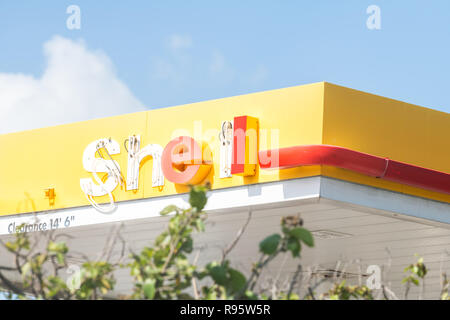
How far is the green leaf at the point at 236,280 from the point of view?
335 centimetres

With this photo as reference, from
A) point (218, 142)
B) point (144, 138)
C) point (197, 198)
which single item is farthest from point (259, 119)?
point (197, 198)

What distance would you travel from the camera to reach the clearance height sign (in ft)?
34.4

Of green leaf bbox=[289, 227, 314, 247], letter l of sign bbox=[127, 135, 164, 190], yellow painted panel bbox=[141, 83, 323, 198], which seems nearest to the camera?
green leaf bbox=[289, 227, 314, 247]

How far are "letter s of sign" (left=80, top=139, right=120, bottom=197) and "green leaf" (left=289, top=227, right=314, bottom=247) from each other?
892 cm

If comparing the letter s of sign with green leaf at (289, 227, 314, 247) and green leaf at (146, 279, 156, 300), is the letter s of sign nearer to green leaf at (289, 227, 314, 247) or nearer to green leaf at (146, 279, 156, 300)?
green leaf at (146, 279, 156, 300)

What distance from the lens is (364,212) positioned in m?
10.7

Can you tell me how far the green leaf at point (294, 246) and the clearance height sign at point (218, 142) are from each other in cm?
692

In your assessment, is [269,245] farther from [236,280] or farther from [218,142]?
[218,142]

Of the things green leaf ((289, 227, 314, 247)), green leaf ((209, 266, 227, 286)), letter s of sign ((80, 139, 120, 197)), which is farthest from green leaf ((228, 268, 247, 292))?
letter s of sign ((80, 139, 120, 197))

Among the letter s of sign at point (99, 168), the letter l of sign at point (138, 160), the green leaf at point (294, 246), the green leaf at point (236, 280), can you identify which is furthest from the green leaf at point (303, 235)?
the letter s of sign at point (99, 168)

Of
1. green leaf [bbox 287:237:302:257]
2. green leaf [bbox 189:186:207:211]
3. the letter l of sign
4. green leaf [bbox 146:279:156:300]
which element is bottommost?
green leaf [bbox 146:279:156:300]

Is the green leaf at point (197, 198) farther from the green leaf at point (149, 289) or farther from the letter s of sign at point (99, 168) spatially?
the letter s of sign at point (99, 168)
